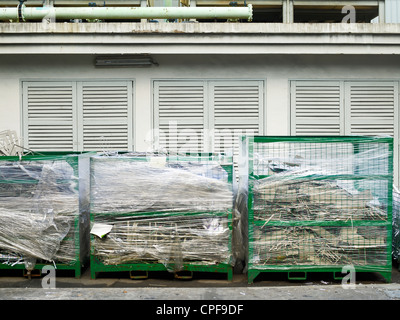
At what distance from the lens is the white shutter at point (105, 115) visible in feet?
22.3

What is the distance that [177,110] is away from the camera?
6.84 metres

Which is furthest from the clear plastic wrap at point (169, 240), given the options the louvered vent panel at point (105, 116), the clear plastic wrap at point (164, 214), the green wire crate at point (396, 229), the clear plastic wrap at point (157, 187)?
the green wire crate at point (396, 229)

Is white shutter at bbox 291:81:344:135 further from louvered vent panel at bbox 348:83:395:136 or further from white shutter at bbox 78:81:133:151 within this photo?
white shutter at bbox 78:81:133:151

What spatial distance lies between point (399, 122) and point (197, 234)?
434 cm

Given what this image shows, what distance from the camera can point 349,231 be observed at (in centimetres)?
486

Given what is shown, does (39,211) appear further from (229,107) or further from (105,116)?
(229,107)

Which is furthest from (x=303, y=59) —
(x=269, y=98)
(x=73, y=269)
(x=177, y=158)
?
(x=73, y=269)

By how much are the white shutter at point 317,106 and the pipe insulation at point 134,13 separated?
1608 millimetres

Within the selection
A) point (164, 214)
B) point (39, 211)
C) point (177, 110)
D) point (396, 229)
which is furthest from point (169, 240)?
point (396, 229)

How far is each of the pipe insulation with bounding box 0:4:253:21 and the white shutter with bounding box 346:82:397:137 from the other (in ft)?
7.60

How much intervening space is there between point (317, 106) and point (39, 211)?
4.79 m

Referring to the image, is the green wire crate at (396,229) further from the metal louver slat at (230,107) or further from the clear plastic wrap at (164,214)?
the metal louver slat at (230,107)

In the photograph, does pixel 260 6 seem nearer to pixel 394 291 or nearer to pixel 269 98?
pixel 269 98

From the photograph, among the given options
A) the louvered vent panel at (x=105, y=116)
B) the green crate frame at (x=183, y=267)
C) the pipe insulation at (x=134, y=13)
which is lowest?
the green crate frame at (x=183, y=267)
